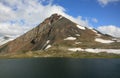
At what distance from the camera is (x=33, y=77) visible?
9238 centimetres

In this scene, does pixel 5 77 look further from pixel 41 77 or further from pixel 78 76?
pixel 78 76

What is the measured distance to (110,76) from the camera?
9388cm

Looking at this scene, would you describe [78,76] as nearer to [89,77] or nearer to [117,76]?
[89,77]

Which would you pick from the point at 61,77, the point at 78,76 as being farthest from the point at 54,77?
the point at 78,76

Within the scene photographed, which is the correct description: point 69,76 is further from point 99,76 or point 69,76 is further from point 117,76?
point 117,76

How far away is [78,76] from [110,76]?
1292 cm

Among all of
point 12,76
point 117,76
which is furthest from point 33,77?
point 117,76

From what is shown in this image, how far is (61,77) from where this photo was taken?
91.9 m

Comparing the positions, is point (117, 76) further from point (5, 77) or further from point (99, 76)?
point (5, 77)

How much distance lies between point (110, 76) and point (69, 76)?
53.9ft

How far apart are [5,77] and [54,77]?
19521mm

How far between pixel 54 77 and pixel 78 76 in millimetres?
9559

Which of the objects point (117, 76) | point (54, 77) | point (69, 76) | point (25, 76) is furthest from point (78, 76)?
point (25, 76)

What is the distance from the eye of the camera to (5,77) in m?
93.1
